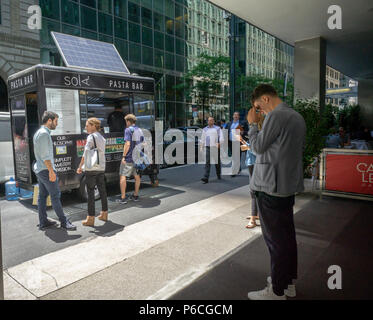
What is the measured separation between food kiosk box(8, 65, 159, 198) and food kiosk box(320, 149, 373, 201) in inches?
206

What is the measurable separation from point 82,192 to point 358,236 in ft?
19.5

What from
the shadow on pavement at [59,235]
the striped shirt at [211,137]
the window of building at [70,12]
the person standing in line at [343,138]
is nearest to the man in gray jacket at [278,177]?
the shadow on pavement at [59,235]

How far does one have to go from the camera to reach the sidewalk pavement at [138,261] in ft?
11.3

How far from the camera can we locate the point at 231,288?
337cm

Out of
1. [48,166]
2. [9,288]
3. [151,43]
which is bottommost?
[9,288]

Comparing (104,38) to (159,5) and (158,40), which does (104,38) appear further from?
(159,5)

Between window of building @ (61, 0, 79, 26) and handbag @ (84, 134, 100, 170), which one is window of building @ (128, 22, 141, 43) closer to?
window of building @ (61, 0, 79, 26)

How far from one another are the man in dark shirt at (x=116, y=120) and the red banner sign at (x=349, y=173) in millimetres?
5836

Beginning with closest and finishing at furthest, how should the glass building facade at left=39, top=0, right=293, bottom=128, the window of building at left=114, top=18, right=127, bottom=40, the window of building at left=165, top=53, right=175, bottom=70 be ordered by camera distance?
the glass building facade at left=39, top=0, right=293, bottom=128
the window of building at left=114, top=18, right=127, bottom=40
the window of building at left=165, top=53, right=175, bottom=70

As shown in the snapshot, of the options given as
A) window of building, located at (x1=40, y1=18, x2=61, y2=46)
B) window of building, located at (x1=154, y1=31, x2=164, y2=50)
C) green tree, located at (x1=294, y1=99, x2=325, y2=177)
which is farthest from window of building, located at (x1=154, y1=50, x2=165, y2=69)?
green tree, located at (x1=294, y1=99, x2=325, y2=177)

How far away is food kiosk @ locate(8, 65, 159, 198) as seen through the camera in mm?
7000

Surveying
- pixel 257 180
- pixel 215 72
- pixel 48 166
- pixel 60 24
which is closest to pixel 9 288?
pixel 48 166
